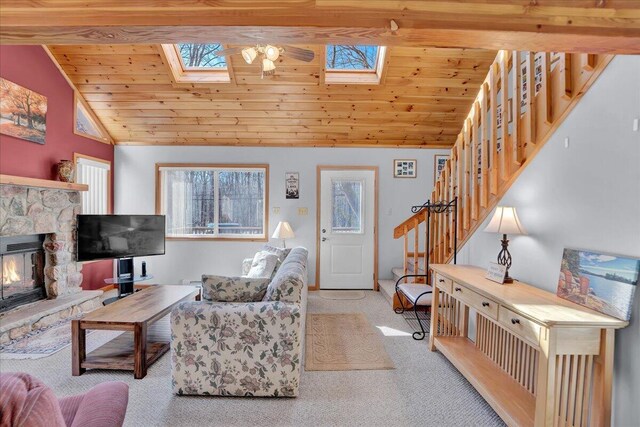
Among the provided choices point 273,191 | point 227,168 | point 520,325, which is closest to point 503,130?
point 520,325

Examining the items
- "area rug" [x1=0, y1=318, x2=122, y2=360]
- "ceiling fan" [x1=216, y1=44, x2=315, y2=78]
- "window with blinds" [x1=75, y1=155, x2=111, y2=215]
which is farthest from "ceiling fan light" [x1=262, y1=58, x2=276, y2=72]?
"window with blinds" [x1=75, y1=155, x2=111, y2=215]

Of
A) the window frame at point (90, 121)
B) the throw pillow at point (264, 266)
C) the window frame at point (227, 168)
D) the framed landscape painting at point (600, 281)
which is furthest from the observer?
the window frame at point (227, 168)

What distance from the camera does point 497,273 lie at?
2365 mm

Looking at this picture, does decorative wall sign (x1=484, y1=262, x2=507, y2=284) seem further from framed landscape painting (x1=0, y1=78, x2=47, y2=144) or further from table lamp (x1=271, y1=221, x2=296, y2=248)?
framed landscape painting (x1=0, y1=78, x2=47, y2=144)

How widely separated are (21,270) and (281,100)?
373 cm

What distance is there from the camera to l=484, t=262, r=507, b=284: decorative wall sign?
2.31 meters

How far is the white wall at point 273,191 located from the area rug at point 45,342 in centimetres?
192

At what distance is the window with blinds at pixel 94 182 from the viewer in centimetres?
455

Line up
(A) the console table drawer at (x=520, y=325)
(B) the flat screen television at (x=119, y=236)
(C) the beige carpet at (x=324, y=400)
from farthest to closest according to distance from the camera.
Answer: (B) the flat screen television at (x=119, y=236)
(C) the beige carpet at (x=324, y=400)
(A) the console table drawer at (x=520, y=325)

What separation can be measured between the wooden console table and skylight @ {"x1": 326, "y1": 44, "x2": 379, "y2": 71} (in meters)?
3.00

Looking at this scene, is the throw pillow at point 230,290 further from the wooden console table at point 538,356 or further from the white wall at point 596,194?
the white wall at point 596,194

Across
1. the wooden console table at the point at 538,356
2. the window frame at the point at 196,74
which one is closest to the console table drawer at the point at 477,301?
the wooden console table at the point at 538,356

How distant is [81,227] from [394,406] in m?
4.19

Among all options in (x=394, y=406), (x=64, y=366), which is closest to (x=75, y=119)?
(x=64, y=366)
